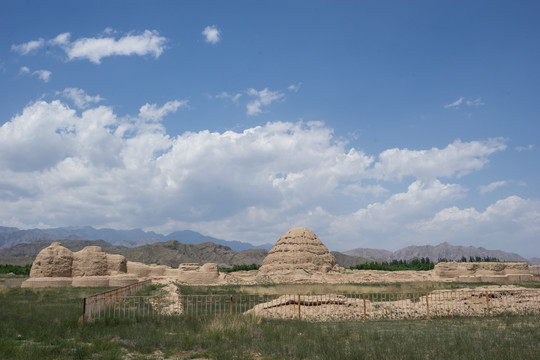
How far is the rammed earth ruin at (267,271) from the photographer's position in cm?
3969

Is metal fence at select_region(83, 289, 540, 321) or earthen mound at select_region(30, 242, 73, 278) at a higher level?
earthen mound at select_region(30, 242, 73, 278)

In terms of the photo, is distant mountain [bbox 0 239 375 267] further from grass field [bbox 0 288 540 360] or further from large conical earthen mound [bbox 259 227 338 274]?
grass field [bbox 0 288 540 360]

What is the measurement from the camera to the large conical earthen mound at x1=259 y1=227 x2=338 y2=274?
56969mm

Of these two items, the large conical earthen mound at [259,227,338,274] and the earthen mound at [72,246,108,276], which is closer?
the earthen mound at [72,246,108,276]

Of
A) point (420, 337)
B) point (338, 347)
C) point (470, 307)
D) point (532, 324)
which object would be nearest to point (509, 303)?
point (470, 307)

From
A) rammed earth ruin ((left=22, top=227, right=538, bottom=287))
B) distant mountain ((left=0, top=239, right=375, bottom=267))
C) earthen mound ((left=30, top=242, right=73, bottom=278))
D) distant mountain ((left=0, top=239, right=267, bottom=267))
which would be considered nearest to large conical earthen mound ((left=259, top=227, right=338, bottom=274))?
rammed earth ruin ((left=22, top=227, right=538, bottom=287))

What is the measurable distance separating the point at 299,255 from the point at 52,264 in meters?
30.3

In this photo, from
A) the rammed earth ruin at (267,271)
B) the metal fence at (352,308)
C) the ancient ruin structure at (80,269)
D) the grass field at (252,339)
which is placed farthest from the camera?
the rammed earth ruin at (267,271)

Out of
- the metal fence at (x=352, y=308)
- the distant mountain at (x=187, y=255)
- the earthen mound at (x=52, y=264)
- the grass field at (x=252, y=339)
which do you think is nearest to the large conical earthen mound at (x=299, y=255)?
the earthen mound at (x=52, y=264)

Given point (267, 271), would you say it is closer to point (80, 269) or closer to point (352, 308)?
point (80, 269)

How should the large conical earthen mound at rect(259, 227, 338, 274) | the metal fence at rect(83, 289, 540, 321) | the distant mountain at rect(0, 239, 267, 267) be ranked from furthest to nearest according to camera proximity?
the distant mountain at rect(0, 239, 267, 267), the large conical earthen mound at rect(259, 227, 338, 274), the metal fence at rect(83, 289, 540, 321)

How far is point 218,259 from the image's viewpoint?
141250mm

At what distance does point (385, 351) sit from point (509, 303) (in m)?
14.0

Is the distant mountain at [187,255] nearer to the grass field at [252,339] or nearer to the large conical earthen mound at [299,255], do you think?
the large conical earthen mound at [299,255]
